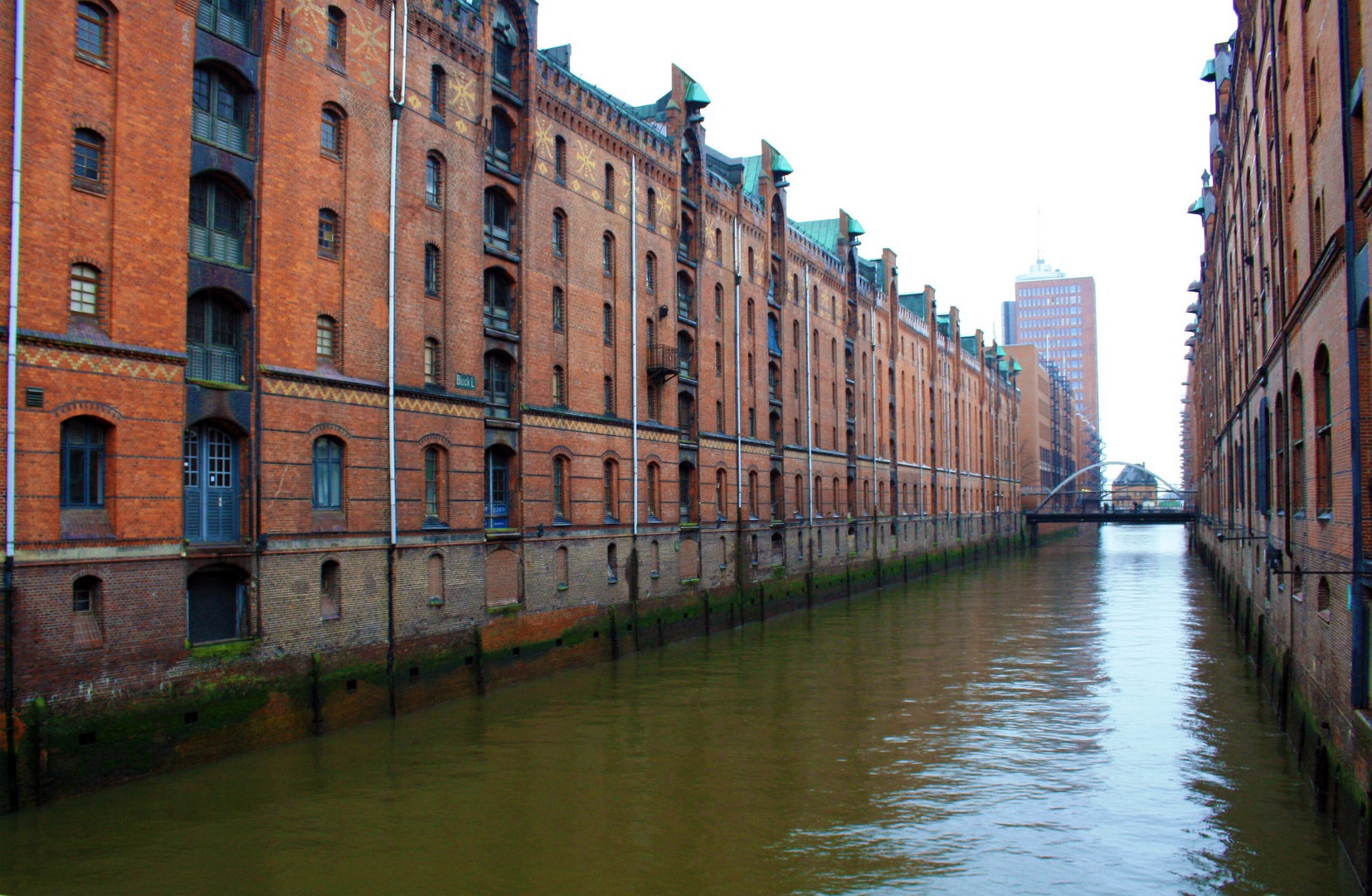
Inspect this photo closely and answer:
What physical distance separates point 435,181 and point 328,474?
727 cm

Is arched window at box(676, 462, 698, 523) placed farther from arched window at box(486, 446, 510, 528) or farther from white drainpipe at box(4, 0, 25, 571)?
white drainpipe at box(4, 0, 25, 571)

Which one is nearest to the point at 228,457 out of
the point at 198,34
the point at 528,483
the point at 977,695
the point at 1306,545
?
the point at 198,34

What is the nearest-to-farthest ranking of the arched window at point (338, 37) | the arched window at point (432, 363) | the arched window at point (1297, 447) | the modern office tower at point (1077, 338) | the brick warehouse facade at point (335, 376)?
the brick warehouse facade at point (335, 376), the arched window at point (1297, 447), the arched window at point (338, 37), the arched window at point (432, 363), the modern office tower at point (1077, 338)

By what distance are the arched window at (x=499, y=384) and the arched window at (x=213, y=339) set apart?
7.09 meters

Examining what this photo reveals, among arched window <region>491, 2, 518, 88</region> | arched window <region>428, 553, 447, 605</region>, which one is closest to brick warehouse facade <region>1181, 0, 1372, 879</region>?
arched window <region>428, 553, 447, 605</region>

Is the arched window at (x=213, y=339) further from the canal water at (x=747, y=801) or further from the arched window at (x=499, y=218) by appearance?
the arched window at (x=499, y=218)

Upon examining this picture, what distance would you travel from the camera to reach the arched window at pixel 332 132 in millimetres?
19688

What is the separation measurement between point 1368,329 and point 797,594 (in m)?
30.3

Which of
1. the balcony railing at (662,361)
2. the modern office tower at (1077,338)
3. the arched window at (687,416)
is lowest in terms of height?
the arched window at (687,416)

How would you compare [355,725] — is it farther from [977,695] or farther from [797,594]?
[797,594]

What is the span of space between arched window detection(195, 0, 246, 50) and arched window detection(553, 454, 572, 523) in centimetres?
1223

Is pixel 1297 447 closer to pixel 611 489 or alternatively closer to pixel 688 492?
pixel 611 489

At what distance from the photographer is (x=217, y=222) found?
57.6 ft

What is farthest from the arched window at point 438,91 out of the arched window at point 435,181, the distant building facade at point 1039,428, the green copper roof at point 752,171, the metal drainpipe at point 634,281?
the distant building facade at point 1039,428
